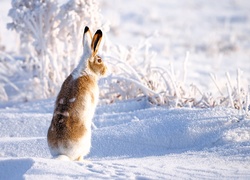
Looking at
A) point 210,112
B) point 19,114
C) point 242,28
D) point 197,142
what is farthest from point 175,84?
point 242,28

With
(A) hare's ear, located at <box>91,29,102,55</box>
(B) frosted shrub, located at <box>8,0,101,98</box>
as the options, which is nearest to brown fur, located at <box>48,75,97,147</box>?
(A) hare's ear, located at <box>91,29,102,55</box>

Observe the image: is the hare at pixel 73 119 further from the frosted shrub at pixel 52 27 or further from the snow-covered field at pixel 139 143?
the frosted shrub at pixel 52 27

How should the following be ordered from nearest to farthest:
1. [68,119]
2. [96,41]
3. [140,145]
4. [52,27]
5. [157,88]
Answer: [68,119] → [96,41] → [140,145] → [157,88] → [52,27]

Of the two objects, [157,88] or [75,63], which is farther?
[75,63]

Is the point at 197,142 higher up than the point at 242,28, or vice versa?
the point at 242,28

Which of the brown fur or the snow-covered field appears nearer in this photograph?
the snow-covered field

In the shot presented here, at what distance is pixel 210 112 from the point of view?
A: 5.62 m

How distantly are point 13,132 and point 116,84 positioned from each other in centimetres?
149

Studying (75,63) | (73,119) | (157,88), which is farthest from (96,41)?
(75,63)

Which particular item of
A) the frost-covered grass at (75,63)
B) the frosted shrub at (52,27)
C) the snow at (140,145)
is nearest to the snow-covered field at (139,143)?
the snow at (140,145)

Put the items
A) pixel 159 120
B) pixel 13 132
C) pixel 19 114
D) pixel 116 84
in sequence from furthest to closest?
1. pixel 116 84
2. pixel 19 114
3. pixel 13 132
4. pixel 159 120

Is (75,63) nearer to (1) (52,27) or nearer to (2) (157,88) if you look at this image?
(1) (52,27)

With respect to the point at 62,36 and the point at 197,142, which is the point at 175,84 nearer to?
the point at 197,142

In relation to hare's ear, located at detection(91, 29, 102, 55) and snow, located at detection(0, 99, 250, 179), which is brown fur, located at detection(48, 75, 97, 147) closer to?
snow, located at detection(0, 99, 250, 179)
